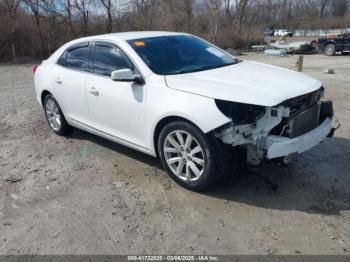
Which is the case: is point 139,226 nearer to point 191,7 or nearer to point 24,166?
point 24,166

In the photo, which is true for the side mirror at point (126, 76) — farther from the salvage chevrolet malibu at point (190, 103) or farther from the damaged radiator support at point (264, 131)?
the damaged radiator support at point (264, 131)

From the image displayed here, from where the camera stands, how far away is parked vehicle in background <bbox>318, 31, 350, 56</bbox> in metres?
22.0

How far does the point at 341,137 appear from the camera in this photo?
5.49 m

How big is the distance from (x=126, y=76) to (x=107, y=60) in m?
0.75

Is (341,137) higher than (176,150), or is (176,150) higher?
(176,150)

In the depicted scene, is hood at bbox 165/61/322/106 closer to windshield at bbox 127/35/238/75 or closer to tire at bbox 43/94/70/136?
windshield at bbox 127/35/238/75

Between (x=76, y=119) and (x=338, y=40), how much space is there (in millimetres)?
21236

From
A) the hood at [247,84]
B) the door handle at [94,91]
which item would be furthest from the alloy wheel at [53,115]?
the hood at [247,84]

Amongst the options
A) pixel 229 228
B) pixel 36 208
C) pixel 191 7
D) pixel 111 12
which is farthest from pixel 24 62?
pixel 229 228

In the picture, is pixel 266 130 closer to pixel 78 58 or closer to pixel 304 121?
pixel 304 121

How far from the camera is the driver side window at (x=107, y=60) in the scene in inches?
176

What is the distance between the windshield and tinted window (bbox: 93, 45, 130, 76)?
224mm

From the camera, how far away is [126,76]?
4.09m

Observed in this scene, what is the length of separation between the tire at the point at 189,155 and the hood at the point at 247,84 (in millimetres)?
428
